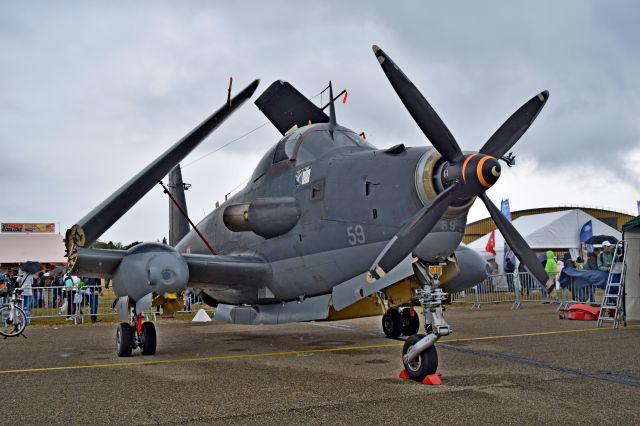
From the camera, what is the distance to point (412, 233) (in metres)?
6.34

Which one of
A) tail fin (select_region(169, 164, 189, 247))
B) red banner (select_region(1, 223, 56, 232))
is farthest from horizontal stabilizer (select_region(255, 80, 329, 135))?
red banner (select_region(1, 223, 56, 232))

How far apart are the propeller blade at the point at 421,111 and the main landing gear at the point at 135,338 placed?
6.35 metres

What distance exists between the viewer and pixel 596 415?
496 cm

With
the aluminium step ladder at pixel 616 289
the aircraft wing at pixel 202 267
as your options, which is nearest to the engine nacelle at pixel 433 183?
the aircraft wing at pixel 202 267

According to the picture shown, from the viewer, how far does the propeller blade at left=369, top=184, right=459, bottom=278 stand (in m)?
6.28

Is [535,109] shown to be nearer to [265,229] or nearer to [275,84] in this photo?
[265,229]

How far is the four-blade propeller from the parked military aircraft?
13 millimetres

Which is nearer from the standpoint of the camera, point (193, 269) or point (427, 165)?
point (427, 165)

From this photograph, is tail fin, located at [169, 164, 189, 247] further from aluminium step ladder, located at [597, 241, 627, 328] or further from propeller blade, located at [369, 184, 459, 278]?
aluminium step ladder, located at [597, 241, 627, 328]

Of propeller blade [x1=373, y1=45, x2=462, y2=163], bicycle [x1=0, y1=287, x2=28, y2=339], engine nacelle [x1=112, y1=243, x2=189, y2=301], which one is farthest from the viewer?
bicycle [x1=0, y1=287, x2=28, y2=339]

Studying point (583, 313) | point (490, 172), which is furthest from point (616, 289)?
point (490, 172)

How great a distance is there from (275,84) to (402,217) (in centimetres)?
633

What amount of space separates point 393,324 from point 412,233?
6049mm

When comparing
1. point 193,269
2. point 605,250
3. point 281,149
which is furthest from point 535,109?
point 605,250
